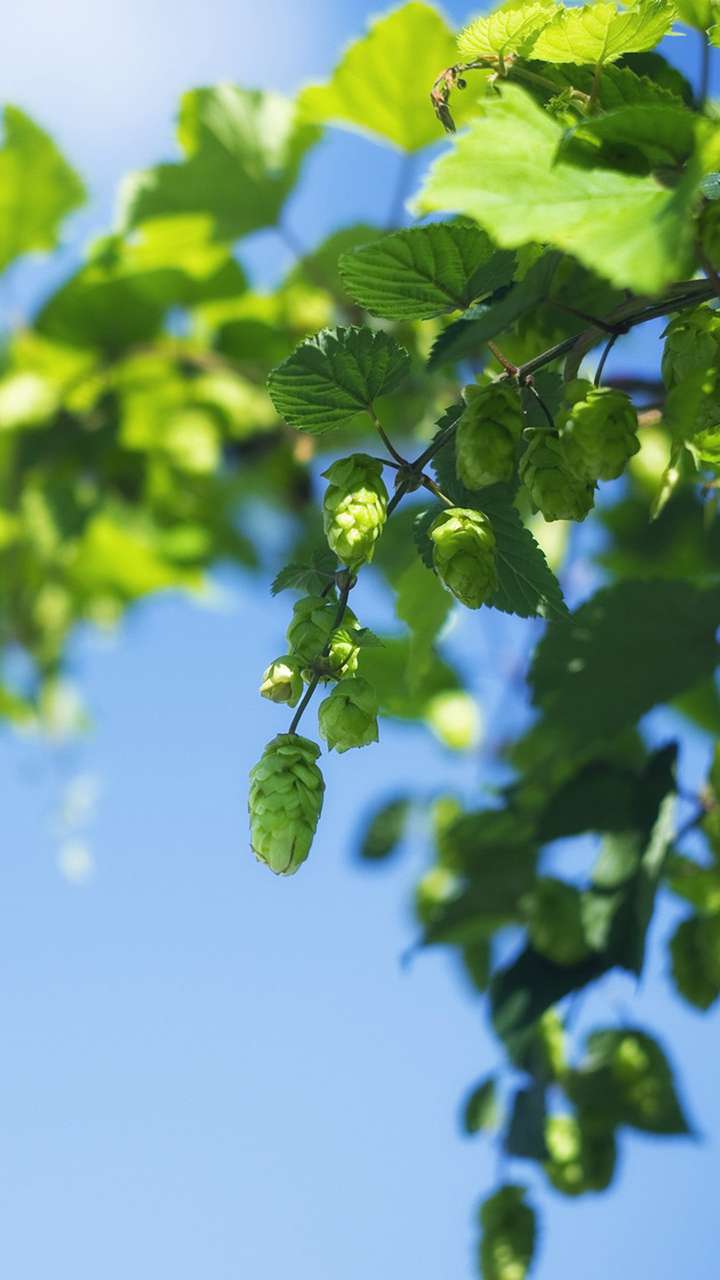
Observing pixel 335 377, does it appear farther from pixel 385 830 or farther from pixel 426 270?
pixel 385 830

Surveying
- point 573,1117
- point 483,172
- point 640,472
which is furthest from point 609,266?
point 640,472

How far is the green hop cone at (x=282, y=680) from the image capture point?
59cm

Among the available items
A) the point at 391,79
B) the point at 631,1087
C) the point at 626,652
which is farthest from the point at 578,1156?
the point at 391,79

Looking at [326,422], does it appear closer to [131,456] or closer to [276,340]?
[276,340]

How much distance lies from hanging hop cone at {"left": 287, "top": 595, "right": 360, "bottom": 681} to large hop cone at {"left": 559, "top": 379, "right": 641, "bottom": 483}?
0.13m

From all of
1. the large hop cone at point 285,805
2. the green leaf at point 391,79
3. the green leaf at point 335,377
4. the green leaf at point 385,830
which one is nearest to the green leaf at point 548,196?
the green leaf at point 335,377

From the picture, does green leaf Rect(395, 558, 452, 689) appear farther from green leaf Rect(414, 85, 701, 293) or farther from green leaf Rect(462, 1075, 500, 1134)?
green leaf Rect(462, 1075, 500, 1134)

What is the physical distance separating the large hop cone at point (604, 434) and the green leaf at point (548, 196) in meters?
0.10

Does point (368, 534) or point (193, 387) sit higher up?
point (193, 387)

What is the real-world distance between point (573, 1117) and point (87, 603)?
1251mm

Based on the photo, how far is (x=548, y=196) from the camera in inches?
19.6

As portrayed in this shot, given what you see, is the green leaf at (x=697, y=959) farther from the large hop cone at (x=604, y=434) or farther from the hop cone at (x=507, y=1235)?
the large hop cone at (x=604, y=434)

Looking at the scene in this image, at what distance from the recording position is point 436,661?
1.93 meters

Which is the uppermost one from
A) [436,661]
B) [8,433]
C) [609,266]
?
[8,433]
